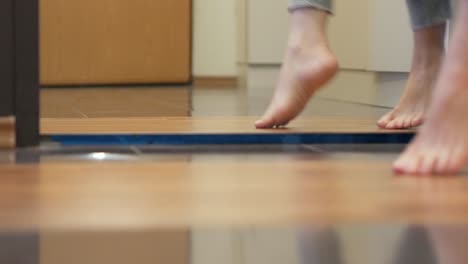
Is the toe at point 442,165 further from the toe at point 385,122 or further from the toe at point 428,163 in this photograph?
the toe at point 385,122

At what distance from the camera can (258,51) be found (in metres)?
3.54

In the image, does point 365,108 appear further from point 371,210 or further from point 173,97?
point 371,210

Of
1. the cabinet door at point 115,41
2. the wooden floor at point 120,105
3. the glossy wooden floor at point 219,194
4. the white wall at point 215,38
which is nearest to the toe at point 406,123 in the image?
the glossy wooden floor at point 219,194


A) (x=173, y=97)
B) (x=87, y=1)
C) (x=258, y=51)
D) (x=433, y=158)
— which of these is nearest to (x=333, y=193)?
(x=433, y=158)

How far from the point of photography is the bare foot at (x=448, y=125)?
1.05 m

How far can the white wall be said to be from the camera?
4.01 meters

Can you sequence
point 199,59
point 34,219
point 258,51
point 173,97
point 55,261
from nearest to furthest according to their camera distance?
point 55,261 → point 34,219 → point 173,97 → point 258,51 → point 199,59

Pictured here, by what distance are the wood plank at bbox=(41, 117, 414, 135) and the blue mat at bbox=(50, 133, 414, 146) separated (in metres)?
0.01

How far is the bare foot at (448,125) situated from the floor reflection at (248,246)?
34cm

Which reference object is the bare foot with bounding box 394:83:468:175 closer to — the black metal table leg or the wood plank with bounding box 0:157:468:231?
the wood plank with bounding box 0:157:468:231

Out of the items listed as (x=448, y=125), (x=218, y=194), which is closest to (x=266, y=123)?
(x=448, y=125)

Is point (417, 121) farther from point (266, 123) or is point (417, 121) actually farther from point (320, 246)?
point (320, 246)

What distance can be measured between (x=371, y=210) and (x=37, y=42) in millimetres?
698

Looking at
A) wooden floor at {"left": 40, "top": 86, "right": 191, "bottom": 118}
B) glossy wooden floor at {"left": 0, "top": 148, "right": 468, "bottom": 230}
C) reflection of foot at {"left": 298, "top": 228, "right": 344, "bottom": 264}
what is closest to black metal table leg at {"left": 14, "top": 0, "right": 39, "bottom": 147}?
glossy wooden floor at {"left": 0, "top": 148, "right": 468, "bottom": 230}
